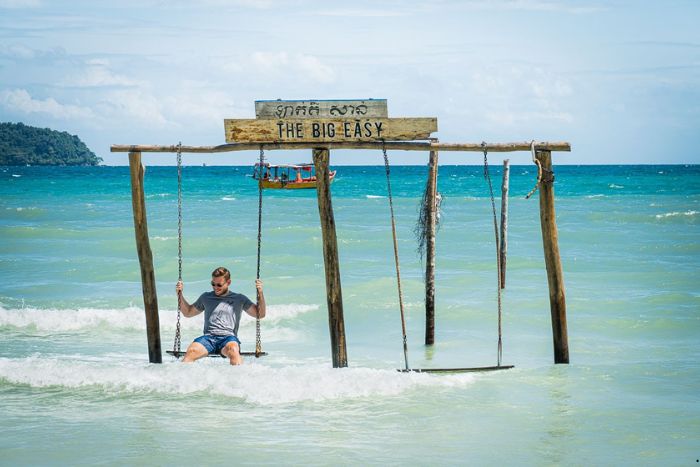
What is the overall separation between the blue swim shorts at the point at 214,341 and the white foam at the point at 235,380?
15 centimetres

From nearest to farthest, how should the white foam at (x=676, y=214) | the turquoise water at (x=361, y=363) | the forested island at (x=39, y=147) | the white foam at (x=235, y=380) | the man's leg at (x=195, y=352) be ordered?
the turquoise water at (x=361, y=363), the white foam at (x=235, y=380), the man's leg at (x=195, y=352), the white foam at (x=676, y=214), the forested island at (x=39, y=147)

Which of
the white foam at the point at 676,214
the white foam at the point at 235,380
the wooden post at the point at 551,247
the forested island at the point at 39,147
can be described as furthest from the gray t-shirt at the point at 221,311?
the forested island at the point at 39,147

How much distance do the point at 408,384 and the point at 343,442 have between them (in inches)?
64.6

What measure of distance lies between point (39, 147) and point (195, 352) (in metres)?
153

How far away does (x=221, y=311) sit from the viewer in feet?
29.8

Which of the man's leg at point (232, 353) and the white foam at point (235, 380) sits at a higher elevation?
the man's leg at point (232, 353)

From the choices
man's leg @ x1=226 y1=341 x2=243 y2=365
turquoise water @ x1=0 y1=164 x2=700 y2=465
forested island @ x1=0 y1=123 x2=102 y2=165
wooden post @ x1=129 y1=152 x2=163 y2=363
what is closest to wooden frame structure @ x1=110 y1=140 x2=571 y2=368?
wooden post @ x1=129 y1=152 x2=163 y2=363

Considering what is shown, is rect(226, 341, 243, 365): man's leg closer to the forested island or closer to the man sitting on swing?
the man sitting on swing

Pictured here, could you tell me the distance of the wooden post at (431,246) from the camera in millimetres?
11273

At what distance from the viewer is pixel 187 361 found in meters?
8.91

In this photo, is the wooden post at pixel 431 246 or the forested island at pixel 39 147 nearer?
the wooden post at pixel 431 246

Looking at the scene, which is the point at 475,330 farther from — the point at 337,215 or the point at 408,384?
the point at 337,215

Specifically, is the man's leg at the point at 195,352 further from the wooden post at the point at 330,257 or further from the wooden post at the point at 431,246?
the wooden post at the point at 431,246

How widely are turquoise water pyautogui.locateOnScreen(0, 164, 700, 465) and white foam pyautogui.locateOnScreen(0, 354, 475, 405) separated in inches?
0.8
